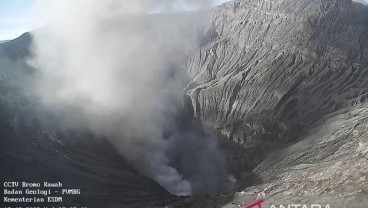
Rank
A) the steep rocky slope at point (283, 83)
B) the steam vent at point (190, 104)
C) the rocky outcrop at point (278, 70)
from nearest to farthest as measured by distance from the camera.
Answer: the steam vent at point (190, 104), the steep rocky slope at point (283, 83), the rocky outcrop at point (278, 70)

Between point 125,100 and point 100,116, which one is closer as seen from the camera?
point 100,116

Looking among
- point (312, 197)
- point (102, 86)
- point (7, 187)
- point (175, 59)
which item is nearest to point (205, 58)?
point (175, 59)

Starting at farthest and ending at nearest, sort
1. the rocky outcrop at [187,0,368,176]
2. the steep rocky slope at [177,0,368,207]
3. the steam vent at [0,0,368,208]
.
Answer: the rocky outcrop at [187,0,368,176] → the steep rocky slope at [177,0,368,207] → the steam vent at [0,0,368,208]

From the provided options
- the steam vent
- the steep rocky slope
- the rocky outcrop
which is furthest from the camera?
the rocky outcrop

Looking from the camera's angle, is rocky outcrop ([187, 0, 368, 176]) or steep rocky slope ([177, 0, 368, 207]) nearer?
steep rocky slope ([177, 0, 368, 207])

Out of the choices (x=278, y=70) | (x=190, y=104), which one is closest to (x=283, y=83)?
(x=278, y=70)

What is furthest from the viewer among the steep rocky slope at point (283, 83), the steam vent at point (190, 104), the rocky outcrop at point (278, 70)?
the rocky outcrop at point (278, 70)

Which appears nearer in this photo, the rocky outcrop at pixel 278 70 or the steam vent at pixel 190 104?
the steam vent at pixel 190 104

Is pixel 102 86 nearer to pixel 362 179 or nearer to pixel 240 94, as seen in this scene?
pixel 240 94
